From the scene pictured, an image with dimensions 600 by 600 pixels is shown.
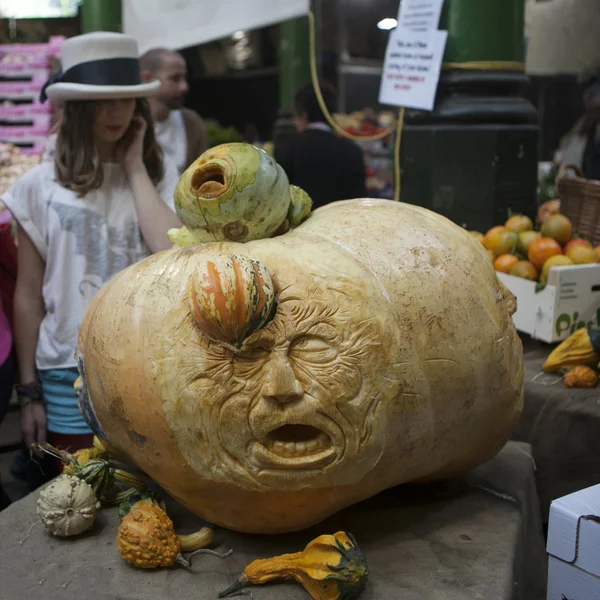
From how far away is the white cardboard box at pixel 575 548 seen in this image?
1418 millimetres

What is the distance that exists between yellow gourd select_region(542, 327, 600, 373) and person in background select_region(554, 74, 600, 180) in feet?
7.23

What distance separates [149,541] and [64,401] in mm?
957

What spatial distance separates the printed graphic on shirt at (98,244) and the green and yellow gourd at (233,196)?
73 centimetres

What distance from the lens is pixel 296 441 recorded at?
1.49 m

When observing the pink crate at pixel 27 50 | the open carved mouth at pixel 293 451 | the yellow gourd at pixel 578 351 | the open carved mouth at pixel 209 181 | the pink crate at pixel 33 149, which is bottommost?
the yellow gourd at pixel 578 351

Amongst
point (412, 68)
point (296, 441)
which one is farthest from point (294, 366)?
point (412, 68)

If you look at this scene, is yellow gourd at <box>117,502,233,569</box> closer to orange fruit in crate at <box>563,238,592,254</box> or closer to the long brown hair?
the long brown hair

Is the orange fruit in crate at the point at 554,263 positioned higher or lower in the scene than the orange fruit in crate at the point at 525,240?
lower

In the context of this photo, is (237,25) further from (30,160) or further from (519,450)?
(519,450)

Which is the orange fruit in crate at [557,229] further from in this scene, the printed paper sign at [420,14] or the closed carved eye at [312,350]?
the closed carved eye at [312,350]

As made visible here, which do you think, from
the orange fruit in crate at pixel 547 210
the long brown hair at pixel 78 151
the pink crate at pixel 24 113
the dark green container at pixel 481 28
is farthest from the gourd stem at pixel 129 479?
the pink crate at pixel 24 113

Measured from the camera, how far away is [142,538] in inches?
60.1

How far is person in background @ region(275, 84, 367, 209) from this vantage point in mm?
3727

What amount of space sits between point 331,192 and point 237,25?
3.12 feet
